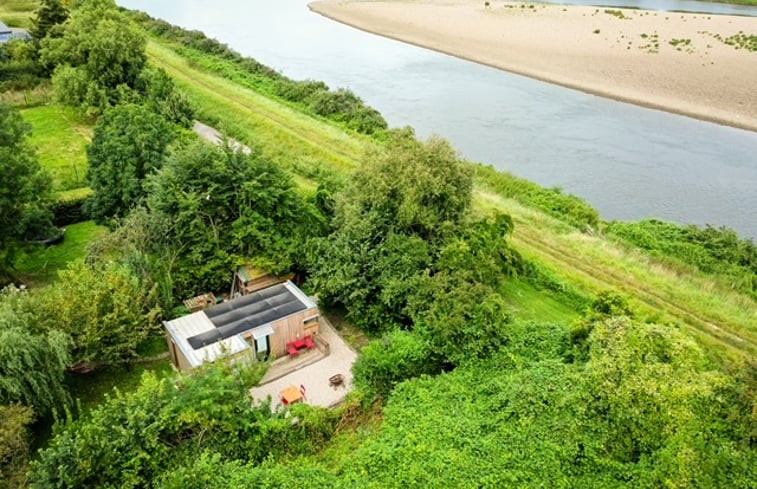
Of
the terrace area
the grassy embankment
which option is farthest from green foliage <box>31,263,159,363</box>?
the grassy embankment

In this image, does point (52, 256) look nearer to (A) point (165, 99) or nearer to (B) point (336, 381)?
(B) point (336, 381)

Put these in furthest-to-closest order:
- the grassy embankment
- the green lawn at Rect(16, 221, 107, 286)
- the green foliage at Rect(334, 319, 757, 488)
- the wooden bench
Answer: the green lawn at Rect(16, 221, 107, 286)
the grassy embankment
the wooden bench
the green foliage at Rect(334, 319, 757, 488)

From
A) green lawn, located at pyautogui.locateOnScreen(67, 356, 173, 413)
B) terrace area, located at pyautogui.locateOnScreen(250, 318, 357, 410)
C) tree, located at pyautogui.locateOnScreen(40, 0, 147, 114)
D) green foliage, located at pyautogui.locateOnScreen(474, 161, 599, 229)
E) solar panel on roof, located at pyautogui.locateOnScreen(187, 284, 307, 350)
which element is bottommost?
green lawn, located at pyautogui.locateOnScreen(67, 356, 173, 413)

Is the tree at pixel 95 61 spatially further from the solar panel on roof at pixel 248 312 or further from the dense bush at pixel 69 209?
the solar panel on roof at pixel 248 312

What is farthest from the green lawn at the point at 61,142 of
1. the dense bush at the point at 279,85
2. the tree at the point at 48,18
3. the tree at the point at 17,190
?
the dense bush at the point at 279,85

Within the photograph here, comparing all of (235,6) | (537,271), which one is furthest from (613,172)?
(235,6)

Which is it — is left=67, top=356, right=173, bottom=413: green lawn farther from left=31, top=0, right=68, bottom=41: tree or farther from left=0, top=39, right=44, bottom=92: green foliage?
left=31, top=0, right=68, bottom=41: tree

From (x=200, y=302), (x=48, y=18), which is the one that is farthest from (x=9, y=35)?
(x=200, y=302)
